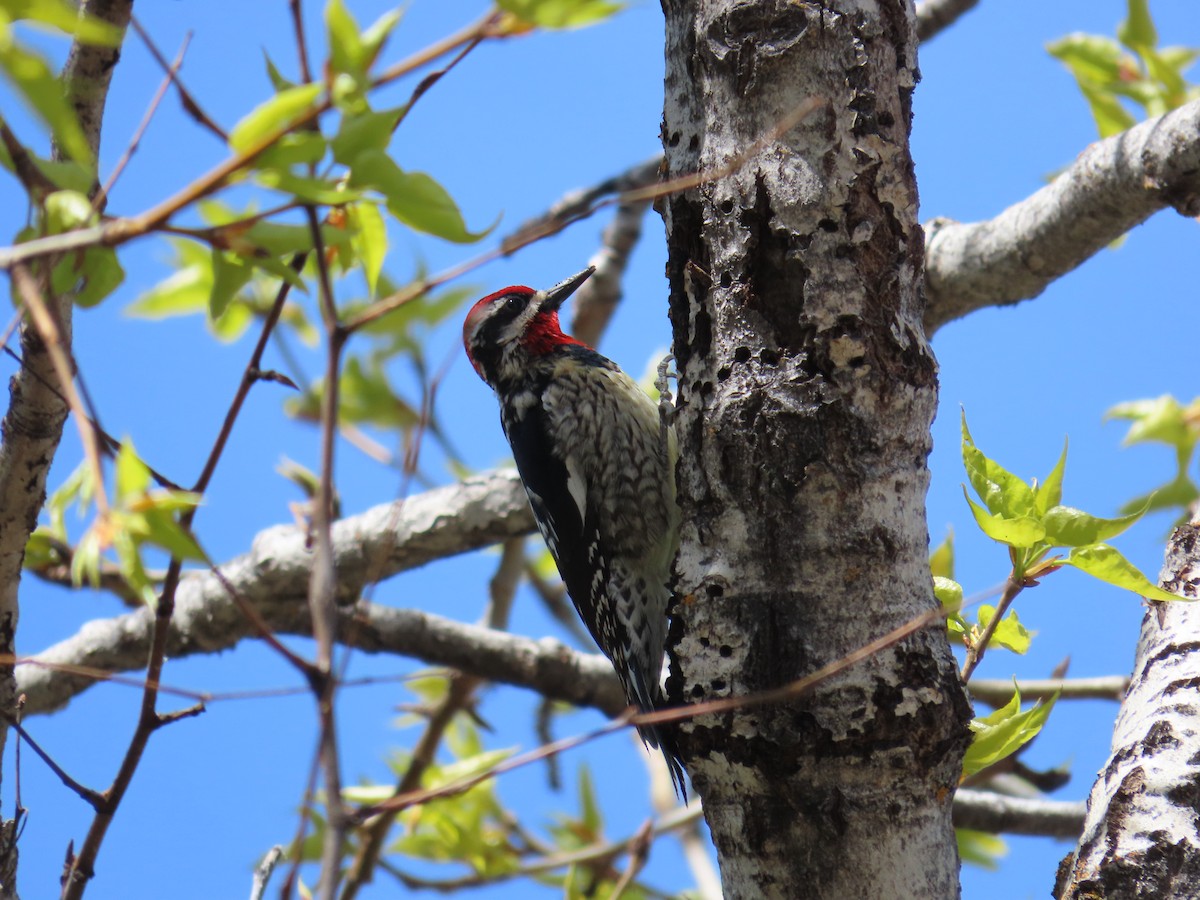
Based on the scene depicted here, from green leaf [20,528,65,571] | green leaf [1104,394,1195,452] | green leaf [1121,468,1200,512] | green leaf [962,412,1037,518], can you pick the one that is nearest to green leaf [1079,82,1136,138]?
green leaf [1104,394,1195,452]

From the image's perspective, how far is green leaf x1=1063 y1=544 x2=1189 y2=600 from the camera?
1.46m

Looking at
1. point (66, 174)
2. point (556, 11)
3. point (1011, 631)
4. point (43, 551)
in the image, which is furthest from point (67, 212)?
point (43, 551)

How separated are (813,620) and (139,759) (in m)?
0.85

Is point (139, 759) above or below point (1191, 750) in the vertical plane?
below

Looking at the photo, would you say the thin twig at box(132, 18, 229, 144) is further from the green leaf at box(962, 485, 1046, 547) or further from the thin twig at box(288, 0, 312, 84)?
the green leaf at box(962, 485, 1046, 547)

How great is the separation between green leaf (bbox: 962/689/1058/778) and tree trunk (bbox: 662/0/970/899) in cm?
8

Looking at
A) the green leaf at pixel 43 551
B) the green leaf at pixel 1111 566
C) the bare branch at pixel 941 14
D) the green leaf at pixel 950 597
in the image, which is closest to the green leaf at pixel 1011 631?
the green leaf at pixel 950 597

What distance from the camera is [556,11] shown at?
898 mm

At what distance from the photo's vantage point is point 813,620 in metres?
1.56

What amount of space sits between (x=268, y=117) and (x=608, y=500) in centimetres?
211

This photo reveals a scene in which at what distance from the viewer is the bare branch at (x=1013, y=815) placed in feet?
9.74

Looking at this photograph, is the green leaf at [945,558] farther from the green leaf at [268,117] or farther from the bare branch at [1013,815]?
the green leaf at [268,117]

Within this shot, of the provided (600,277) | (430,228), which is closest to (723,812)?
(430,228)

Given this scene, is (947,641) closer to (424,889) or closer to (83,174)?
(83,174)
